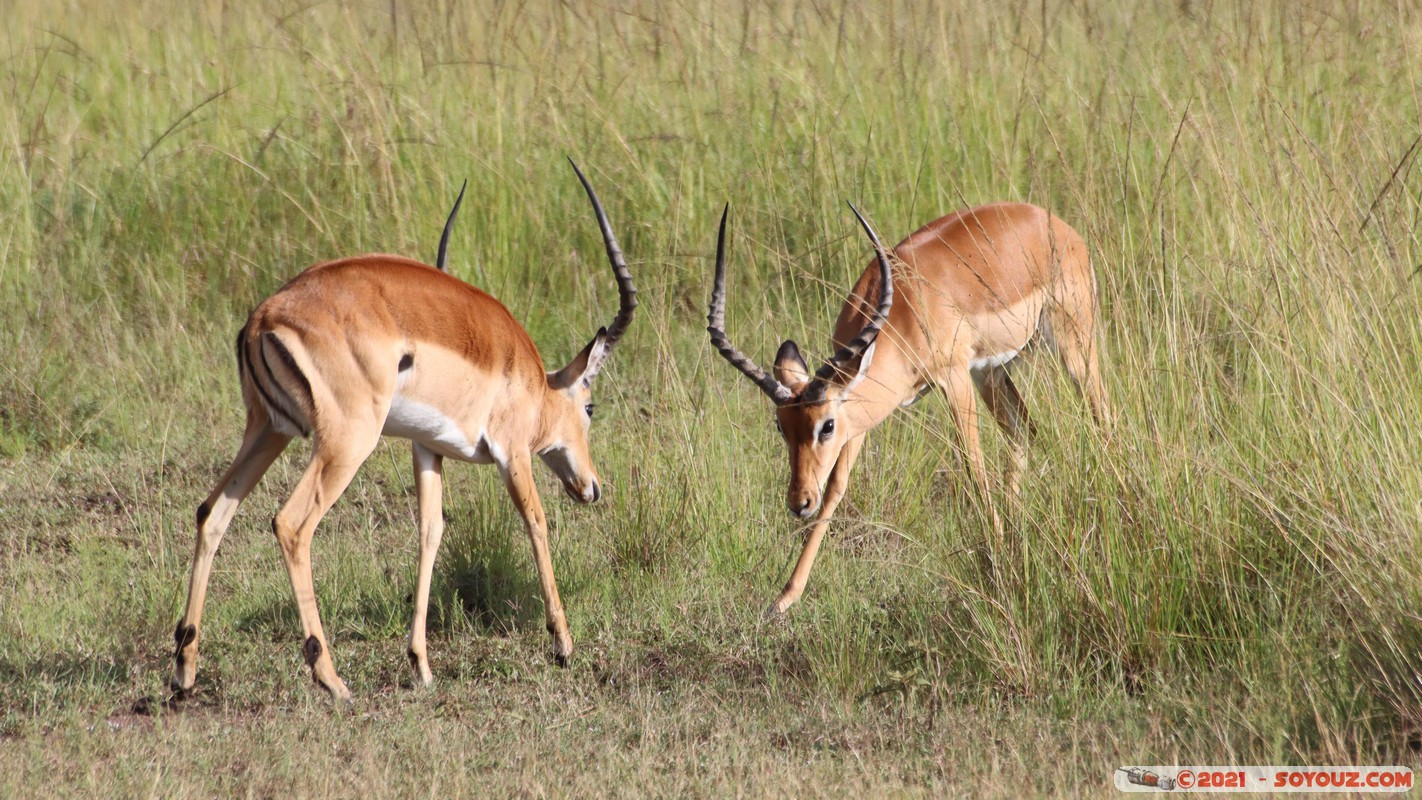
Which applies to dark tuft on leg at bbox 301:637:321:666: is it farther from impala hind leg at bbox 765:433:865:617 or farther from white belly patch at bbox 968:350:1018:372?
white belly patch at bbox 968:350:1018:372

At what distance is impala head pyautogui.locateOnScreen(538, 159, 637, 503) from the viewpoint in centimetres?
504

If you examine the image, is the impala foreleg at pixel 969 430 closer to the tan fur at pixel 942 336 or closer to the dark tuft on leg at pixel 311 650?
the tan fur at pixel 942 336

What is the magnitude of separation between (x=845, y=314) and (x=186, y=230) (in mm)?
3863

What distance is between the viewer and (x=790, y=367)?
5484 millimetres

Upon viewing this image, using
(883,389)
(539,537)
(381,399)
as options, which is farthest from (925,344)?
(381,399)

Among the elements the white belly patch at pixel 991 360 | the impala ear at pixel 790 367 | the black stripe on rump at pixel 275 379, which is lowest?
the white belly patch at pixel 991 360

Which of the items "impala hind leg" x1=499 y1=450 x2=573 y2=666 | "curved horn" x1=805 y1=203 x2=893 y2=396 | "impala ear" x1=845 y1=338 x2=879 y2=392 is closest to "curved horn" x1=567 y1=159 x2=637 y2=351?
"impala hind leg" x1=499 y1=450 x2=573 y2=666

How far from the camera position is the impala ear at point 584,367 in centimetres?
512

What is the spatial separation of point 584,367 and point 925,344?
4.27ft

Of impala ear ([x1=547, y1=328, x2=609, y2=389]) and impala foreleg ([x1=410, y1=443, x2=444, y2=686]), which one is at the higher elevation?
impala ear ([x1=547, y1=328, x2=609, y2=389])

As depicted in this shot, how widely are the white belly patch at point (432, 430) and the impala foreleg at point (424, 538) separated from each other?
0.08 m

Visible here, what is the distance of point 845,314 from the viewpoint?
5.81 meters

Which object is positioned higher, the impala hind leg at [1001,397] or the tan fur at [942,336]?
the tan fur at [942,336]

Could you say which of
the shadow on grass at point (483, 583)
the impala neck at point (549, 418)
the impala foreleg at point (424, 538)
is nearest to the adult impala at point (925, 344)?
the impala neck at point (549, 418)
